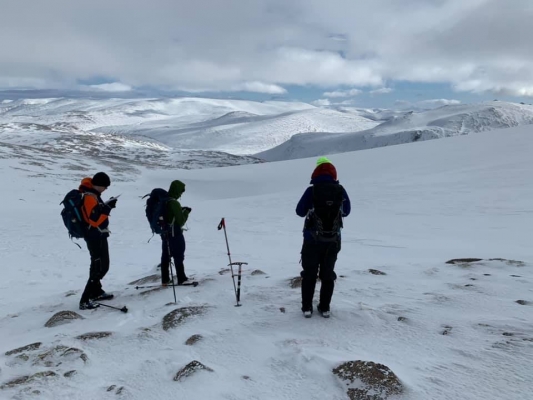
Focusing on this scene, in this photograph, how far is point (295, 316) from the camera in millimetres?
5652

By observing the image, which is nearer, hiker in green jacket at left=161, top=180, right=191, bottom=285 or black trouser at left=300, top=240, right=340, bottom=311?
black trouser at left=300, top=240, right=340, bottom=311

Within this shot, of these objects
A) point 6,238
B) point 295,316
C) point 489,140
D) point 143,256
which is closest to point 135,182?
point 6,238

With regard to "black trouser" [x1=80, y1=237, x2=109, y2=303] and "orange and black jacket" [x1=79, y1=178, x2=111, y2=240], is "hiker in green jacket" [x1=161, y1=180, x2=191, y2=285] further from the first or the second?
"orange and black jacket" [x1=79, y1=178, x2=111, y2=240]

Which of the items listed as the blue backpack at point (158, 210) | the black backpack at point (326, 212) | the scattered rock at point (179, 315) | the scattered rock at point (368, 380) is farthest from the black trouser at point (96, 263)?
the scattered rock at point (368, 380)

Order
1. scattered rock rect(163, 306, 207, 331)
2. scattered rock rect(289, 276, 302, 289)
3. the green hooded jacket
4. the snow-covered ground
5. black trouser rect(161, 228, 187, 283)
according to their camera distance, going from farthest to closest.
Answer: black trouser rect(161, 228, 187, 283) → the green hooded jacket → scattered rock rect(289, 276, 302, 289) → scattered rock rect(163, 306, 207, 331) → the snow-covered ground

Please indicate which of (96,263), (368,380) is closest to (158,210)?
(96,263)

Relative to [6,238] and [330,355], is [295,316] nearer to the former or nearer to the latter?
[330,355]

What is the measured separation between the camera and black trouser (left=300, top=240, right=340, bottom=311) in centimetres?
546

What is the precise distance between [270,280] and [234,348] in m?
3.08

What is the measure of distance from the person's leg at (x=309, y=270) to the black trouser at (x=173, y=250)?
310 cm

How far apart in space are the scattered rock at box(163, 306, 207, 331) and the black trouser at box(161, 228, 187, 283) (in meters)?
1.78

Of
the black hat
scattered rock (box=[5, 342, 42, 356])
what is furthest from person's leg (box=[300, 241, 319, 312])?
scattered rock (box=[5, 342, 42, 356])

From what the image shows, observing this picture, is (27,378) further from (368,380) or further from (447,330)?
(447,330)

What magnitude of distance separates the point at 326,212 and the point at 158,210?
371 cm
